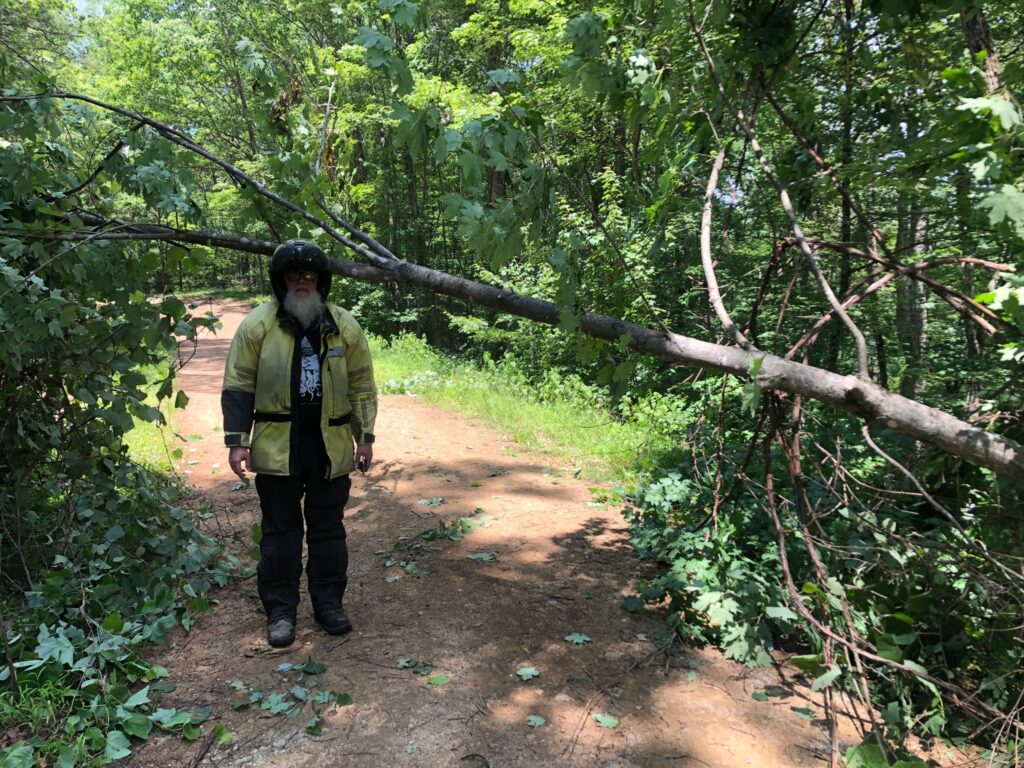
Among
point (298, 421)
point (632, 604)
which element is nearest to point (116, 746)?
point (298, 421)

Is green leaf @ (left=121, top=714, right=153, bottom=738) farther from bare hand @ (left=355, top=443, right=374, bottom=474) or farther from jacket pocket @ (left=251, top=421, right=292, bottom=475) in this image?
bare hand @ (left=355, top=443, right=374, bottom=474)

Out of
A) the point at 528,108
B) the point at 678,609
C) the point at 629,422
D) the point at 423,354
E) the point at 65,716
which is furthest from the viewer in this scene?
the point at 423,354

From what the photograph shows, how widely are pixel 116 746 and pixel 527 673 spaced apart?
1.80 meters

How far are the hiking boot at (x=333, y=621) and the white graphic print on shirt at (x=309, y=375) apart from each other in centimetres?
121

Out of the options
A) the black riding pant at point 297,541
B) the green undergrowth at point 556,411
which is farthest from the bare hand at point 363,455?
the green undergrowth at point 556,411

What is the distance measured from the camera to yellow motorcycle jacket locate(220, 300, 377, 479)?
331 cm

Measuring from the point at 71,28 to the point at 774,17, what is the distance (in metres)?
20.9

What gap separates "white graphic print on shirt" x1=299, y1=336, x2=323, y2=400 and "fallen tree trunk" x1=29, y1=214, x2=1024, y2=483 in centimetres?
45

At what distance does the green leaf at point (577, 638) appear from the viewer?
3.51m

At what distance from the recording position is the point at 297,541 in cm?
349

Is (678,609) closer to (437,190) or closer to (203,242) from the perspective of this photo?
(203,242)

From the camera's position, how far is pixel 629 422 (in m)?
8.91

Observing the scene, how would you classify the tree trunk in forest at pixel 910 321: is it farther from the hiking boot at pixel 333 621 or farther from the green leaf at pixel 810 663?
the hiking boot at pixel 333 621

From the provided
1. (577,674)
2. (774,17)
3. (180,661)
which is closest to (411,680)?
(577,674)
